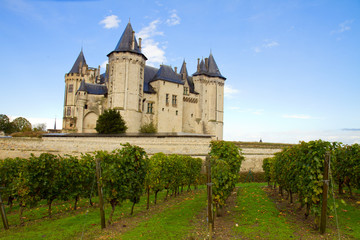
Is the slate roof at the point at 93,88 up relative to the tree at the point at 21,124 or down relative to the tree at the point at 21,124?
up

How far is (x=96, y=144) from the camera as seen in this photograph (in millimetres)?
26062

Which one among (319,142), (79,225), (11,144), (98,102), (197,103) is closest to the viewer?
(319,142)

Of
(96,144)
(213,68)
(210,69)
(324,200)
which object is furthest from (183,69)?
(324,200)

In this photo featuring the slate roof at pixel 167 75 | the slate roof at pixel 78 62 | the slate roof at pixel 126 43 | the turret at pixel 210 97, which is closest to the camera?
the slate roof at pixel 126 43

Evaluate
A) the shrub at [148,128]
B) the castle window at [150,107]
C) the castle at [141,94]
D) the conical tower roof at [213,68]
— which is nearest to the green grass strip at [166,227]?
the castle at [141,94]

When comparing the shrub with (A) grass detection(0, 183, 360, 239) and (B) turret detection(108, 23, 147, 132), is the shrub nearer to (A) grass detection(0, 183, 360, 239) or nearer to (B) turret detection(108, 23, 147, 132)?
(B) turret detection(108, 23, 147, 132)

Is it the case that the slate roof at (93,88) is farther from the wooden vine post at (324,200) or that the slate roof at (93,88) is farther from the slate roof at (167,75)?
the wooden vine post at (324,200)

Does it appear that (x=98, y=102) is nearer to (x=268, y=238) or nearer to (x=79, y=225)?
(x=79, y=225)

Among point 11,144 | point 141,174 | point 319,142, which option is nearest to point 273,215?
point 319,142

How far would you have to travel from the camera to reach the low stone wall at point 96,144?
25.5 m

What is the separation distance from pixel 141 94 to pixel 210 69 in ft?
51.7

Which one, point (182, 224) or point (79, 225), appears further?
point (79, 225)

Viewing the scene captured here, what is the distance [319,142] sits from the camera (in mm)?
7504

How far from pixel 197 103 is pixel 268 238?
3925 centimetres
